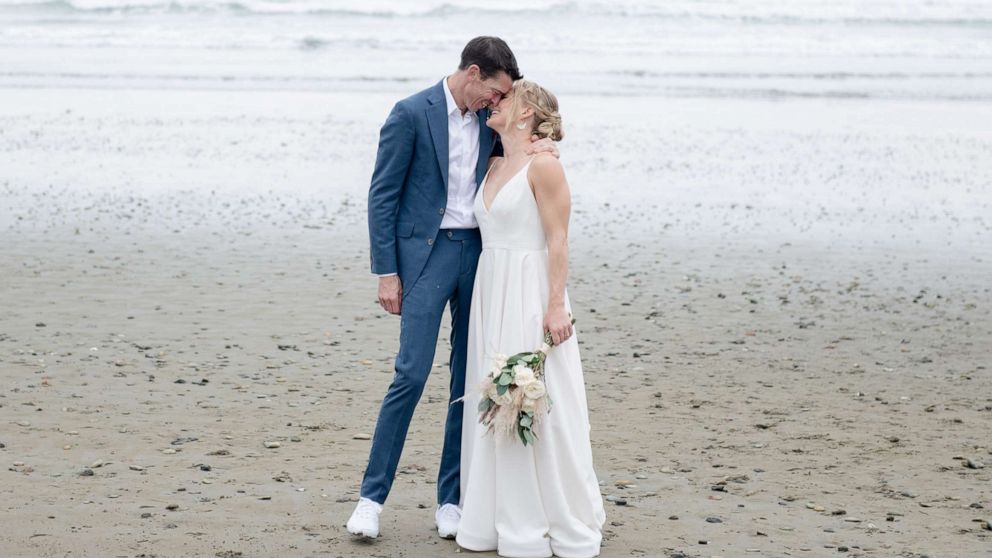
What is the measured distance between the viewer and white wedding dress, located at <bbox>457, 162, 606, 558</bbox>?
4.98 metres

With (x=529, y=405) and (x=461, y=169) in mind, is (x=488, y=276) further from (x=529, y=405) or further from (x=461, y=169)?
(x=529, y=405)

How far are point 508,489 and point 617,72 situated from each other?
84.3ft

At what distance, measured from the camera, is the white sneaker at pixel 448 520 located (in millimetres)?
5227

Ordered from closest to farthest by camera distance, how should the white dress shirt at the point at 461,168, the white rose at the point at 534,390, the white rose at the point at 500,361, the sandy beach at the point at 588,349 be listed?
the white rose at the point at 534,390
the white rose at the point at 500,361
the white dress shirt at the point at 461,168
the sandy beach at the point at 588,349

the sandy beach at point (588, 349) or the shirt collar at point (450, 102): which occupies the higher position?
the shirt collar at point (450, 102)

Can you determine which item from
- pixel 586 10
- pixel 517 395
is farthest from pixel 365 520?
pixel 586 10

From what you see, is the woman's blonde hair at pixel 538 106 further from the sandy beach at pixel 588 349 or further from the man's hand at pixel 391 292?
the sandy beach at pixel 588 349

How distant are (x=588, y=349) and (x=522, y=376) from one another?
402 cm

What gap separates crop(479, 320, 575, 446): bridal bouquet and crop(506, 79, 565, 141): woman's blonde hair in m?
0.75

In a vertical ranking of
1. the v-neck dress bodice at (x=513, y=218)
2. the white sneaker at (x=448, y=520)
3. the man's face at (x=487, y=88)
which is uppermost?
the man's face at (x=487, y=88)

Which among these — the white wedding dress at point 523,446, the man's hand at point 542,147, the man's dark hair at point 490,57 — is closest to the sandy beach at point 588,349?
the white wedding dress at point 523,446

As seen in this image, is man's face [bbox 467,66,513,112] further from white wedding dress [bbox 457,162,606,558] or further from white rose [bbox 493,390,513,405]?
white rose [bbox 493,390,513,405]

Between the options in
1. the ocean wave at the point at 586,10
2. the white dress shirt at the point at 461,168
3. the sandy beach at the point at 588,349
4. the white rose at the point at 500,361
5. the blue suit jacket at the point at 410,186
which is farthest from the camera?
the ocean wave at the point at 586,10

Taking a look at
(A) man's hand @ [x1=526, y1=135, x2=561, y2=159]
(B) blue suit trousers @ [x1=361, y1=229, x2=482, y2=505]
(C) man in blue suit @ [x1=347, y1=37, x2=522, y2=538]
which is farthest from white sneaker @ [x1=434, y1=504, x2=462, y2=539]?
(A) man's hand @ [x1=526, y1=135, x2=561, y2=159]
